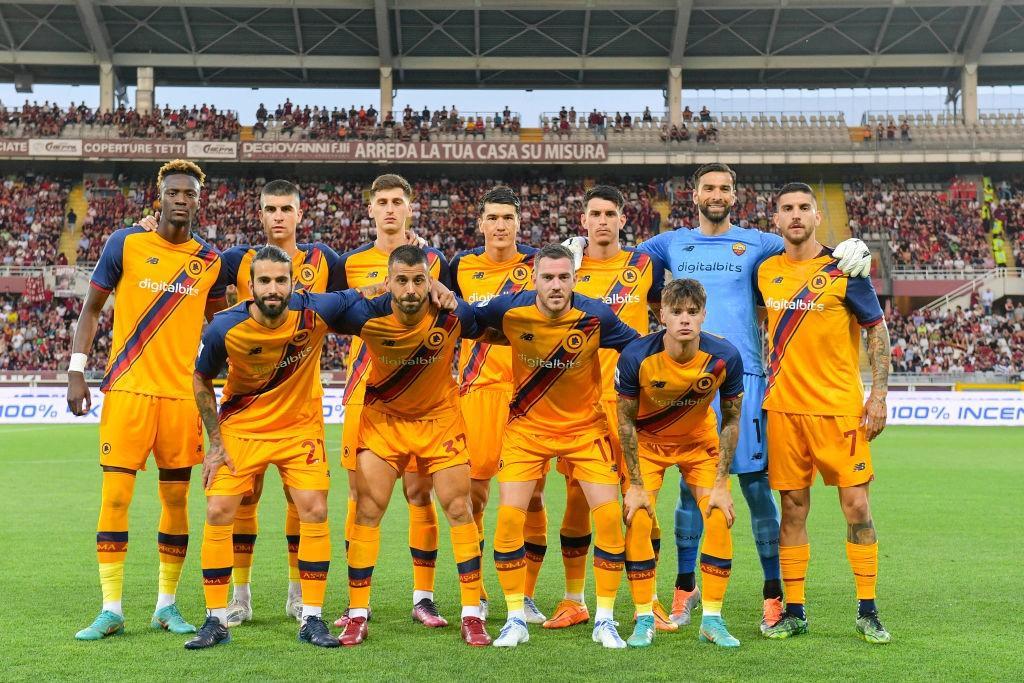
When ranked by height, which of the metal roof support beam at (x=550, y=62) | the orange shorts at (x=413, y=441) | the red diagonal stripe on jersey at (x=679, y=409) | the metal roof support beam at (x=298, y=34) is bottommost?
the orange shorts at (x=413, y=441)

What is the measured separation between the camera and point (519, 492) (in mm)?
5711

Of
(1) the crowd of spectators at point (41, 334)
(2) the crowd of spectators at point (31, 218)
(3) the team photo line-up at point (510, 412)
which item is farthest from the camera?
(2) the crowd of spectators at point (31, 218)

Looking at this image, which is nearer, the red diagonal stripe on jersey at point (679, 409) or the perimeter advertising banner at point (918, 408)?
the red diagonal stripe on jersey at point (679, 409)

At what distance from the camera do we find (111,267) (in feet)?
19.8

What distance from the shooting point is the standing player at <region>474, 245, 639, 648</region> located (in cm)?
564

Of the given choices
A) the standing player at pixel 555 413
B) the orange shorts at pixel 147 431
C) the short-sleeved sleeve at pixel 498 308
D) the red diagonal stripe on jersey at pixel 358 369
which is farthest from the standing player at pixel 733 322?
the orange shorts at pixel 147 431

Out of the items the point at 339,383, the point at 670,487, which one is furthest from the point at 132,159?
the point at 670,487

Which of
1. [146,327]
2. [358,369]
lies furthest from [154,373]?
[358,369]

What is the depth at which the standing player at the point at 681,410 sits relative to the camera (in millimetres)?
5531

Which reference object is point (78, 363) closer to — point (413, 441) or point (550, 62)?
point (413, 441)

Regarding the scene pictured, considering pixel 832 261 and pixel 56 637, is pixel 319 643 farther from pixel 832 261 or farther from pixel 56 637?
pixel 832 261

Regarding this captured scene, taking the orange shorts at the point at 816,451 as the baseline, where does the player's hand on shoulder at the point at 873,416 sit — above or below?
above

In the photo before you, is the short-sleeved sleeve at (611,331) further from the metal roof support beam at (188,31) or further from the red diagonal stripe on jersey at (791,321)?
the metal roof support beam at (188,31)

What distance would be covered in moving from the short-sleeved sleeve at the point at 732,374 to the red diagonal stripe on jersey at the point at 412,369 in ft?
5.23
